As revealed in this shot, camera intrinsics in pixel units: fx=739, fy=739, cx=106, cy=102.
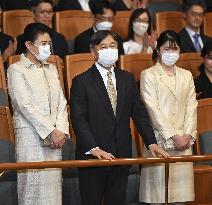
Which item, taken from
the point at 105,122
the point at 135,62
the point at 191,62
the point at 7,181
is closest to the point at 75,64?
the point at 135,62

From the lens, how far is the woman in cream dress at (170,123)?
260cm

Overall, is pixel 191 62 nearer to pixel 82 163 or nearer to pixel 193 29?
pixel 193 29

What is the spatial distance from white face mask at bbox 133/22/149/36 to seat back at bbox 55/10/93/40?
1.07ft

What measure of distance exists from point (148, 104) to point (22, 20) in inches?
52.7

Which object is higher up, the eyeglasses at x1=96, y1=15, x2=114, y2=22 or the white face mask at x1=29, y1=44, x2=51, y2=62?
the eyeglasses at x1=96, y1=15, x2=114, y2=22

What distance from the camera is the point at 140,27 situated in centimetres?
356

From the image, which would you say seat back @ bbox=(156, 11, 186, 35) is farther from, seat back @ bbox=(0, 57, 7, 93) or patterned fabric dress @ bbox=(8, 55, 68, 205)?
patterned fabric dress @ bbox=(8, 55, 68, 205)

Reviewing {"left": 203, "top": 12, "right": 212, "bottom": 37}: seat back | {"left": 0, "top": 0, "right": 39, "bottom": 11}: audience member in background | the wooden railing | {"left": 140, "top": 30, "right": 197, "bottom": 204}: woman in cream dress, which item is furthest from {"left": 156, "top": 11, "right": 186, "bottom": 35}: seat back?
the wooden railing

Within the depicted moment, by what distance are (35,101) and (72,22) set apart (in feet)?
4.45

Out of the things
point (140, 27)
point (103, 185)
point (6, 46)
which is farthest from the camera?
point (140, 27)

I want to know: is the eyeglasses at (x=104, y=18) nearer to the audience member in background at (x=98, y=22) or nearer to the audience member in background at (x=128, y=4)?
the audience member in background at (x=98, y=22)

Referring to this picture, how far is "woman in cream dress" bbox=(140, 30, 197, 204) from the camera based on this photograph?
8.52ft

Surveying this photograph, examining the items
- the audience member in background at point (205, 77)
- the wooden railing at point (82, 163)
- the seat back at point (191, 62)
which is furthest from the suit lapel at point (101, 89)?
the seat back at point (191, 62)


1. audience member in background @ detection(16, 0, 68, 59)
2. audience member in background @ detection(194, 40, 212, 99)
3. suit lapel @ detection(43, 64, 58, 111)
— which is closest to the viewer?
suit lapel @ detection(43, 64, 58, 111)
